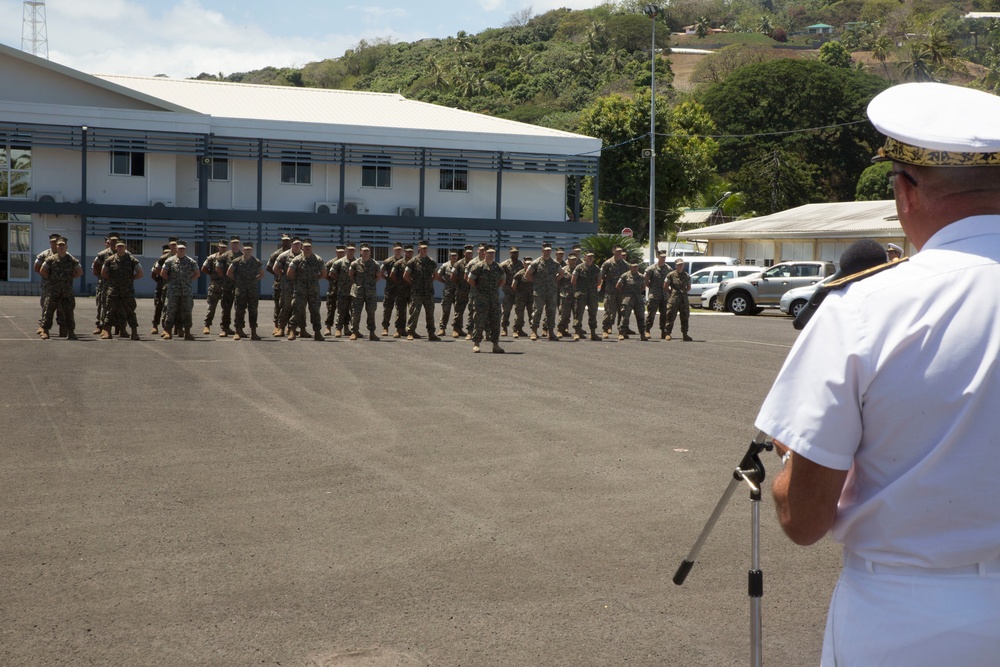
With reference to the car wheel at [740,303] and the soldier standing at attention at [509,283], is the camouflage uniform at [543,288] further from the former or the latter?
the car wheel at [740,303]

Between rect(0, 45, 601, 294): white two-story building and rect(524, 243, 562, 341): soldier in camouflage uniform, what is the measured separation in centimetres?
2111

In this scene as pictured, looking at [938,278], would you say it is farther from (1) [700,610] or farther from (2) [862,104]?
(2) [862,104]

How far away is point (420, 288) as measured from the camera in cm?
2438

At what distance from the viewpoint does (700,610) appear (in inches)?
218

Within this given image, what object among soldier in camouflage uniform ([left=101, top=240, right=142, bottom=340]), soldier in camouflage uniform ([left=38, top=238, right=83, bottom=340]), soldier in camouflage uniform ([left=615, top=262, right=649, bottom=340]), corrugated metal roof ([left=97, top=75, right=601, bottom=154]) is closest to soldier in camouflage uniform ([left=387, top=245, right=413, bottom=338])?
soldier in camouflage uniform ([left=615, top=262, right=649, bottom=340])

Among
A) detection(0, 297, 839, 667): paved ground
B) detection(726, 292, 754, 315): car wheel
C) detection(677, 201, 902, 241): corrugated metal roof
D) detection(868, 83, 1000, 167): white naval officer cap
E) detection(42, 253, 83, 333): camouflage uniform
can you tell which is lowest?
detection(0, 297, 839, 667): paved ground

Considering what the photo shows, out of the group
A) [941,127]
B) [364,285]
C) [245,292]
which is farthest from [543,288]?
[941,127]

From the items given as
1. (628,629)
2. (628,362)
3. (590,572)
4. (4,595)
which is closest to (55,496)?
(4,595)

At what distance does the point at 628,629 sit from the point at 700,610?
1.64ft

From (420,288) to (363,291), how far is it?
50.9 inches

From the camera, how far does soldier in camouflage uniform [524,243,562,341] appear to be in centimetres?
2553

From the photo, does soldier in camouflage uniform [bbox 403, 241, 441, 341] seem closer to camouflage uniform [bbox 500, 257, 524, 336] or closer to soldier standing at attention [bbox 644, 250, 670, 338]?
camouflage uniform [bbox 500, 257, 524, 336]

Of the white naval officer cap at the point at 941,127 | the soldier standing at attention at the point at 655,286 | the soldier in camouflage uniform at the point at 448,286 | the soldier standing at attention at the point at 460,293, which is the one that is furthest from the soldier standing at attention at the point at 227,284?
the white naval officer cap at the point at 941,127

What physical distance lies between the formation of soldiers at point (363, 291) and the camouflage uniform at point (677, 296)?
0.02m
